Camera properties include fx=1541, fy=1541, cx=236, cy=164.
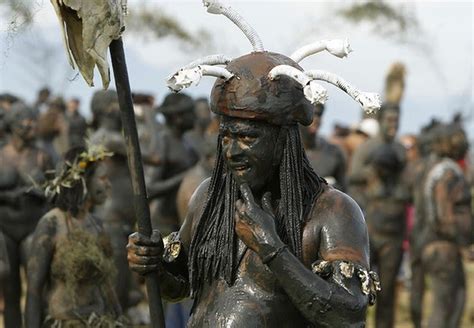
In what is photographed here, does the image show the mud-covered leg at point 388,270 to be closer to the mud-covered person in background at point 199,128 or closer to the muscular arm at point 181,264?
the mud-covered person in background at point 199,128

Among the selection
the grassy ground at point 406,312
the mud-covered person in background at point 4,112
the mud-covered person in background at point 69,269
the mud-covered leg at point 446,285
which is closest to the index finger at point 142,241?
the mud-covered person in background at point 69,269

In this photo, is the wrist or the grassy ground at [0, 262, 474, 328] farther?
the grassy ground at [0, 262, 474, 328]

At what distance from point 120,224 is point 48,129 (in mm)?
5183

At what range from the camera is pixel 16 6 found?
5852 mm

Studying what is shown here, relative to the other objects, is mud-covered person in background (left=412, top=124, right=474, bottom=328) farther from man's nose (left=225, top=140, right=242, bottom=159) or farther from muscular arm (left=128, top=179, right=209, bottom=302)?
man's nose (left=225, top=140, right=242, bottom=159)

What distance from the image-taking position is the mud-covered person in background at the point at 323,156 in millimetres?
13844

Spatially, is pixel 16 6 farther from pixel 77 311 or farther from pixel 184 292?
pixel 77 311

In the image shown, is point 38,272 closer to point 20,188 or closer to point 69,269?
point 69,269

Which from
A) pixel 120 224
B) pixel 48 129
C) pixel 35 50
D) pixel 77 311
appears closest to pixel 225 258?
pixel 77 311

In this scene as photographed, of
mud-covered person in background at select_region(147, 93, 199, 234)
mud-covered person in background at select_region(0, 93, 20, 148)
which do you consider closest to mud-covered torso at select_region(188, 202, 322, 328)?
mud-covered person in background at select_region(147, 93, 199, 234)

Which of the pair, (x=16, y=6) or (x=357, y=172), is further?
(x=357, y=172)

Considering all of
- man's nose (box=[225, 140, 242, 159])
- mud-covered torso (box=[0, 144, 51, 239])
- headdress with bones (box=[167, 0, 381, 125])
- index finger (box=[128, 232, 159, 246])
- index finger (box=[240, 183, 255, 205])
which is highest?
headdress with bones (box=[167, 0, 381, 125])

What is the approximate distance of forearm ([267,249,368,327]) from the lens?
571cm

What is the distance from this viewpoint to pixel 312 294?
18.7ft
